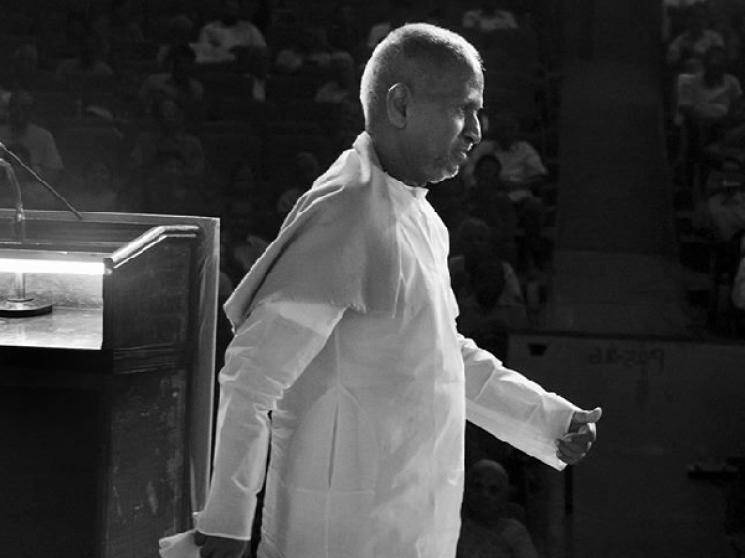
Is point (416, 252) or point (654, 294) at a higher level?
point (416, 252)

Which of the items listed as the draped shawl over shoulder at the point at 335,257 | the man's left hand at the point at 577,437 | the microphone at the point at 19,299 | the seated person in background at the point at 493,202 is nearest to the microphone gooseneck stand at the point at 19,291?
the microphone at the point at 19,299

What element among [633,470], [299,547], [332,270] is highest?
[332,270]

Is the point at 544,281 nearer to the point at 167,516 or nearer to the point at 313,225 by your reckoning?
the point at 167,516

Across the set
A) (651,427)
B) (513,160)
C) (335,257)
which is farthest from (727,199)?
(335,257)

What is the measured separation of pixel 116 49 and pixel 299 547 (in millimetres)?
4434

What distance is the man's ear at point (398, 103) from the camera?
2.06 metres

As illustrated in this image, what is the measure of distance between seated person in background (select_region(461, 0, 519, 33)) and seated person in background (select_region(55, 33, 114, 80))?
181cm

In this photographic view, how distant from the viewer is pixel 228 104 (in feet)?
19.5

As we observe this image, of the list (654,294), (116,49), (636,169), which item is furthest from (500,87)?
(116,49)

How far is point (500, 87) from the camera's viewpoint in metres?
5.82

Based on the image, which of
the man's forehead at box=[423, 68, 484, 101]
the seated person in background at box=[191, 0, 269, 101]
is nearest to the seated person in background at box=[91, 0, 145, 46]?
the seated person in background at box=[191, 0, 269, 101]

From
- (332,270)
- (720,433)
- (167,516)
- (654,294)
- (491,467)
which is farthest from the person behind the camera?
(654,294)

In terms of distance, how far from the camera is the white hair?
2057 millimetres

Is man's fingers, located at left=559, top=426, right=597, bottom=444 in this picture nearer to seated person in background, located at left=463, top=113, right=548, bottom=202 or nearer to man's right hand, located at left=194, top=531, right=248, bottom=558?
man's right hand, located at left=194, top=531, right=248, bottom=558
